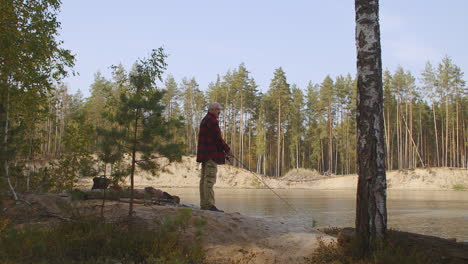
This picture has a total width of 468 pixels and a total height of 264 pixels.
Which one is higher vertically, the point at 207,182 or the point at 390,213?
the point at 207,182

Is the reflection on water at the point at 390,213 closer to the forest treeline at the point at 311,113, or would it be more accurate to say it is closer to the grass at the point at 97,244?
the grass at the point at 97,244

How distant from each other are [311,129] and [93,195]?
5932 centimetres

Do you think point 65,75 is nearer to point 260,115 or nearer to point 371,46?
point 371,46

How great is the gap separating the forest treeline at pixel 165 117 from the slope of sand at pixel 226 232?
68cm

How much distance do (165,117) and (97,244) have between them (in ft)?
9.66

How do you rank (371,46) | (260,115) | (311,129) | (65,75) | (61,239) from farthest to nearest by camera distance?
(311,129) → (260,115) → (65,75) → (371,46) → (61,239)

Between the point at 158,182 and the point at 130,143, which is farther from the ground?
the point at 130,143

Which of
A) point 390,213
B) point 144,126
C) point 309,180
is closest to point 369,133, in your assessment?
point 144,126

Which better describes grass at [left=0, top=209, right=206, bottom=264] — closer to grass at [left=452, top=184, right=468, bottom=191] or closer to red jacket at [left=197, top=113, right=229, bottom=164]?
red jacket at [left=197, top=113, right=229, bottom=164]

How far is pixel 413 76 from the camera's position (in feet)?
161

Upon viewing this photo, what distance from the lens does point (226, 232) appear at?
5.33 m

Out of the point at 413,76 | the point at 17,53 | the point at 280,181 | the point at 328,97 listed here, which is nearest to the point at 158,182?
the point at 280,181

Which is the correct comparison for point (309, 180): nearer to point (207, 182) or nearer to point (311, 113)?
point (311, 113)

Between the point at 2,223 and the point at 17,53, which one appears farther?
the point at 17,53
